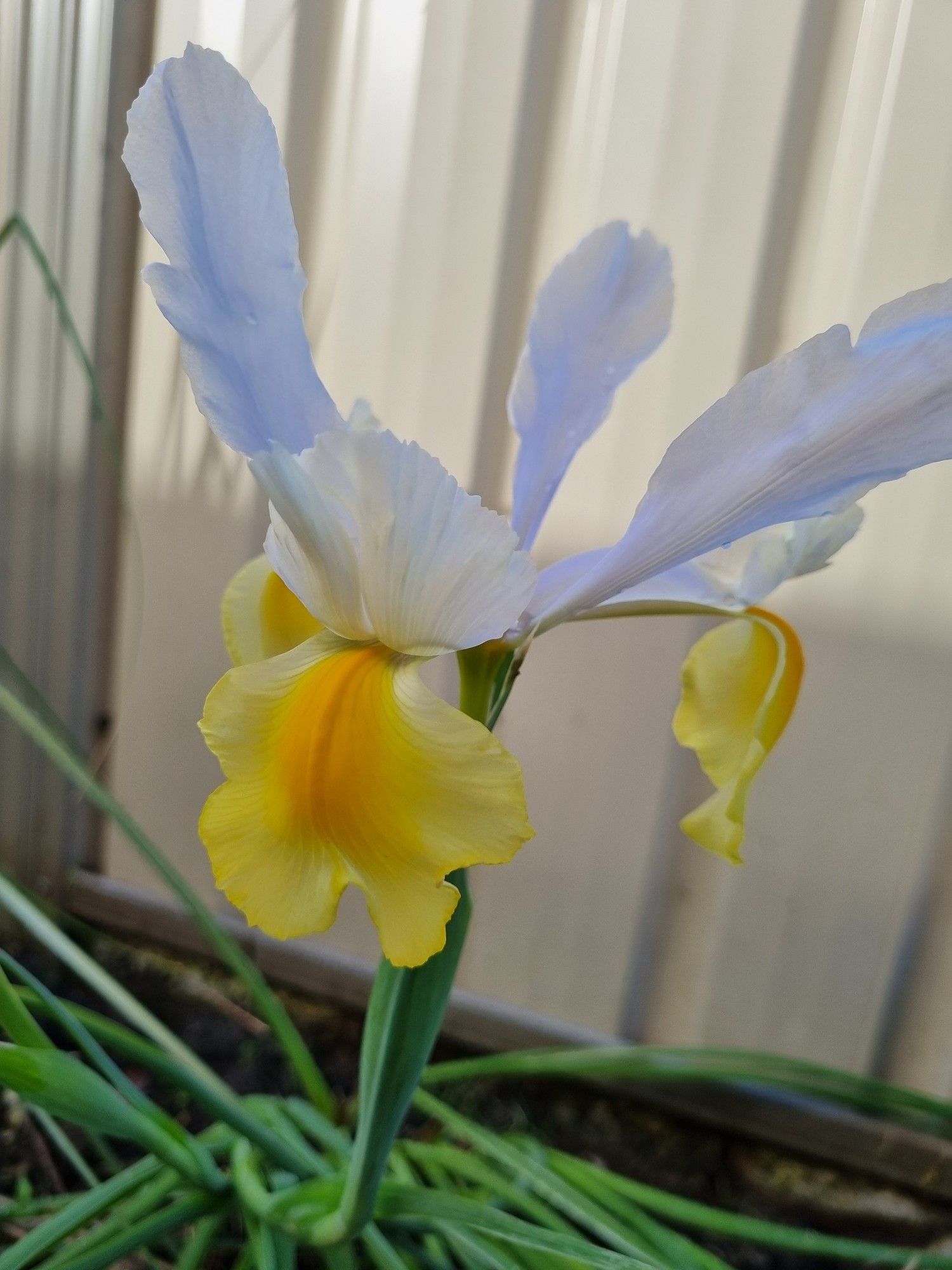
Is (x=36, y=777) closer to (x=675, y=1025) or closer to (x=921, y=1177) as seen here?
(x=675, y=1025)

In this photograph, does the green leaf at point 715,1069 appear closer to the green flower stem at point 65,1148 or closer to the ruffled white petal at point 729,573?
the green flower stem at point 65,1148

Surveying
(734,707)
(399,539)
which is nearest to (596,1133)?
(734,707)

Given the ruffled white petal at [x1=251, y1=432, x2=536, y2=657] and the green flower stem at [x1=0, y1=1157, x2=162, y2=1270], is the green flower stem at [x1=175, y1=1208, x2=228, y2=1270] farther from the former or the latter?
the ruffled white petal at [x1=251, y1=432, x2=536, y2=657]

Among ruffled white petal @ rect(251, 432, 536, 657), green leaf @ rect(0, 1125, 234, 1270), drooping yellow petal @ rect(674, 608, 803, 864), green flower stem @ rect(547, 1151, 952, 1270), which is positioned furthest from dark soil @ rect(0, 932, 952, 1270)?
ruffled white petal @ rect(251, 432, 536, 657)

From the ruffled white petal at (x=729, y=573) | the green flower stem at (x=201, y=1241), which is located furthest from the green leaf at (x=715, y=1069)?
the ruffled white petal at (x=729, y=573)

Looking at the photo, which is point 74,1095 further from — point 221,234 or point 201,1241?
point 221,234

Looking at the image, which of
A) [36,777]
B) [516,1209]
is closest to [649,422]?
[516,1209]

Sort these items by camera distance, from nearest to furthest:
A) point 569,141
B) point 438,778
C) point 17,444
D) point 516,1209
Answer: point 438,778 → point 516,1209 → point 569,141 → point 17,444
